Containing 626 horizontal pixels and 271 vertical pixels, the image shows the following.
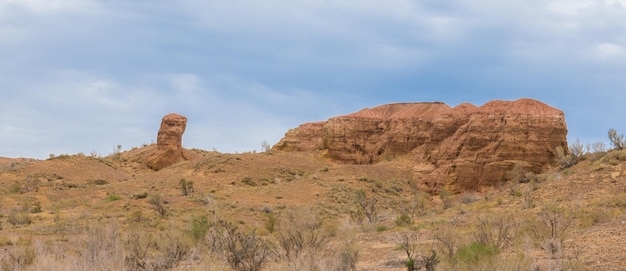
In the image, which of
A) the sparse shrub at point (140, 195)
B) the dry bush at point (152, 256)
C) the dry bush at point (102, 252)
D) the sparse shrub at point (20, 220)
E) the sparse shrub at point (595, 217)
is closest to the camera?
the dry bush at point (102, 252)

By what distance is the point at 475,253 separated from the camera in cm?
966

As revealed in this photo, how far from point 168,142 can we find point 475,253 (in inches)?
2098

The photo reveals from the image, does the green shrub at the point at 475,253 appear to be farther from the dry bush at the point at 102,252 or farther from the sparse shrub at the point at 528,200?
the sparse shrub at the point at 528,200

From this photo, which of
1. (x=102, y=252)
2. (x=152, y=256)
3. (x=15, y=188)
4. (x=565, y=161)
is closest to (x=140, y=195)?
(x=15, y=188)

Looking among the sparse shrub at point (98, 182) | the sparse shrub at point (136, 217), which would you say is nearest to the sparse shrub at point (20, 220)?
the sparse shrub at point (136, 217)

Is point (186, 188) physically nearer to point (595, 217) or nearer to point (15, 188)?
point (15, 188)

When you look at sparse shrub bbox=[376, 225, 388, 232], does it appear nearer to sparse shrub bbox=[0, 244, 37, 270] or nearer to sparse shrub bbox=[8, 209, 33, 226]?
sparse shrub bbox=[0, 244, 37, 270]

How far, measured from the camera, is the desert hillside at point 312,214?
34.3 ft

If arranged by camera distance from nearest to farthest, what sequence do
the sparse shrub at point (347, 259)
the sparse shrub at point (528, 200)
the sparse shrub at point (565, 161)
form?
the sparse shrub at point (347, 259) < the sparse shrub at point (528, 200) < the sparse shrub at point (565, 161)

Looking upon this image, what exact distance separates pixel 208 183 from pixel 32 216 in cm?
1697

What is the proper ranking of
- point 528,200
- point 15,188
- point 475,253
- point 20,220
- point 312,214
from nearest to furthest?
point 475,253 < point 312,214 < point 528,200 < point 20,220 < point 15,188

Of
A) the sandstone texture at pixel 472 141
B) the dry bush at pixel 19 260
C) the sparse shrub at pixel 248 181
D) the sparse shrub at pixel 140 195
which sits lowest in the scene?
the dry bush at pixel 19 260

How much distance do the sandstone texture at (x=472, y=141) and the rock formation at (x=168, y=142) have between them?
18.8 m

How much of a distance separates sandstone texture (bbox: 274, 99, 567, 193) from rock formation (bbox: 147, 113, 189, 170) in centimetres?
1878
